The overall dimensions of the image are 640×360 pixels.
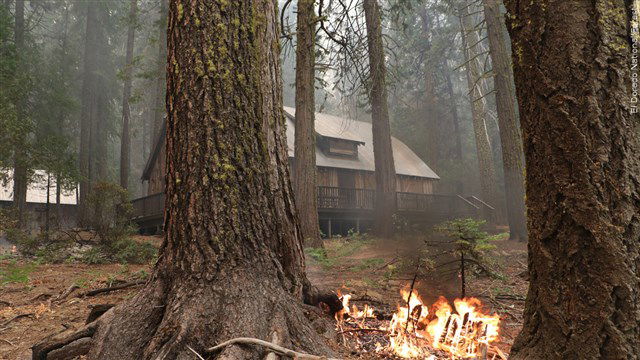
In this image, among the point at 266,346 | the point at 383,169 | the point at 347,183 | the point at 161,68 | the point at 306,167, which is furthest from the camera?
the point at 347,183

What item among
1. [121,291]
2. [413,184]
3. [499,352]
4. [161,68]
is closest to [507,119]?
[499,352]

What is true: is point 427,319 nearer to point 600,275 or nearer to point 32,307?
A: point 600,275

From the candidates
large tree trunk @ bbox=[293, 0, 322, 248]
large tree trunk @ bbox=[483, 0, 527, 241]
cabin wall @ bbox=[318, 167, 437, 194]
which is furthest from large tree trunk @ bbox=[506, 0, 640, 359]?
cabin wall @ bbox=[318, 167, 437, 194]

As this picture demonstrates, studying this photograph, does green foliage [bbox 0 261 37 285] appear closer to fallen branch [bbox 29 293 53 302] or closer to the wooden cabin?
fallen branch [bbox 29 293 53 302]

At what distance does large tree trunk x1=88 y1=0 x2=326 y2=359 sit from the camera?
2.66 meters

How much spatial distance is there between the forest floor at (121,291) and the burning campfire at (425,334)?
356 millimetres

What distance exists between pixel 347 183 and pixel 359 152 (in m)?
3.82

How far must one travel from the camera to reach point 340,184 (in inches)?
1019

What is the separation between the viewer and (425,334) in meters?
3.62

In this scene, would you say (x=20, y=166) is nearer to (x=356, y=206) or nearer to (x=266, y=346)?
(x=356, y=206)

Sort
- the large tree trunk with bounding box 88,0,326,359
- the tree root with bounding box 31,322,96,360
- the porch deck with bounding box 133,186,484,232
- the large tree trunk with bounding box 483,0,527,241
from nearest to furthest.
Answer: the large tree trunk with bounding box 88,0,326,359, the tree root with bounding box 31,322,96,360, the large tree trunk with bounding box 483,0,527,241, the porch deck with bounding box 133,186,484,232

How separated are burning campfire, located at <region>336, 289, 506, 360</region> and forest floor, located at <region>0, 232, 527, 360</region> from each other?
356mm

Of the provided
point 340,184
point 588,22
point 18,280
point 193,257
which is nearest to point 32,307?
point 18,280

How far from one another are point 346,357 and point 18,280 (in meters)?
8.01
